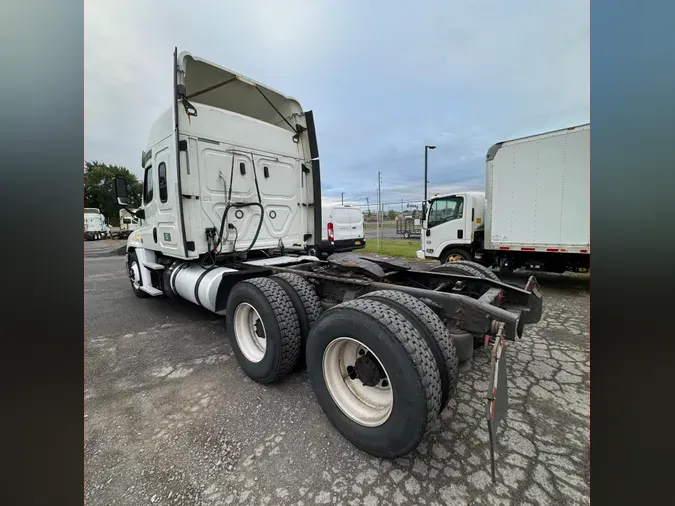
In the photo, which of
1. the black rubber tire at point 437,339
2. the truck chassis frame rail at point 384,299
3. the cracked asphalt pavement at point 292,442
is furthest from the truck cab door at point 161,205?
the black rubber tire at point 437,339

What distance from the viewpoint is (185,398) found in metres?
2.71

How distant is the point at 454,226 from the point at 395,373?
714cm

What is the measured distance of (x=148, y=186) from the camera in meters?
5.20

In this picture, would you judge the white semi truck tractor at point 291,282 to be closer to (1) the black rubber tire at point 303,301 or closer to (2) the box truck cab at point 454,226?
(1) the black rubber tire at point 303,301

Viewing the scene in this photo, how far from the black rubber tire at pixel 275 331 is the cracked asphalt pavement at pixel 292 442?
0.19 m

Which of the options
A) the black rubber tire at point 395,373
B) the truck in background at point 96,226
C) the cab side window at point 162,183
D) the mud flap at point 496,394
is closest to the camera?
the mud flap at point 496,394

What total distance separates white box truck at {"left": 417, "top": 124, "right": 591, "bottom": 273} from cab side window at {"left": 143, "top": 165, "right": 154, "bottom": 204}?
7.29 metres

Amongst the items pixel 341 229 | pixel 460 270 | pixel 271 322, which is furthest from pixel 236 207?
pixel 341 229

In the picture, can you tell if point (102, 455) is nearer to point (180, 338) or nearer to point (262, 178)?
point (180, 338)

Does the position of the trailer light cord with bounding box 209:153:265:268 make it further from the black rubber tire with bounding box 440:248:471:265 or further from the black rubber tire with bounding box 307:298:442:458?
the black rubber tire with bounding box 440:248:471:265

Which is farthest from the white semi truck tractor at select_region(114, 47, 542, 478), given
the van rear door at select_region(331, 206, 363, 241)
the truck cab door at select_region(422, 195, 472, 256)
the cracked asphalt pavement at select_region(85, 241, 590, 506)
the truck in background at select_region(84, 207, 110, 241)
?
the truck in background at select_region(84, 207, 110, 241)

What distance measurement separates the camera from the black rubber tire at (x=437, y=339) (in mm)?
1911
